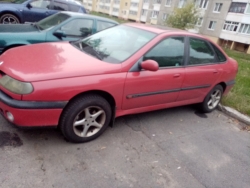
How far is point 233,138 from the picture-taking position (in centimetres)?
371

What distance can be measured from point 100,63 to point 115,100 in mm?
533

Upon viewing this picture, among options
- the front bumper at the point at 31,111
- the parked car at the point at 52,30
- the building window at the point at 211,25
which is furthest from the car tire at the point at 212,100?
the building window at the point at 211,25

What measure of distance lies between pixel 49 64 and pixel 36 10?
6.74 meters

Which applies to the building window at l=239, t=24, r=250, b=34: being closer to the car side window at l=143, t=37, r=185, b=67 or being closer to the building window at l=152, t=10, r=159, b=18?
the building window at l=152, t=10, r=159, b=18

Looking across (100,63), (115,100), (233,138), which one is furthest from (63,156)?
(233,138)

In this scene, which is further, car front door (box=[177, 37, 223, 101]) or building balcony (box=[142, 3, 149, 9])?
building balcony (box=[142, 3, 149, 9])

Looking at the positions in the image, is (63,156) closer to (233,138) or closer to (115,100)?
(115,100)

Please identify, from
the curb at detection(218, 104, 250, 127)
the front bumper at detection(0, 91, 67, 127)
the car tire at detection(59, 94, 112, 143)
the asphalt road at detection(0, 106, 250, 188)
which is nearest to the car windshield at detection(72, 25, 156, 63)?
the car tire at detection(59, 94, 112, 143)

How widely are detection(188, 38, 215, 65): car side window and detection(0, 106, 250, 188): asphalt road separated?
3.89ft

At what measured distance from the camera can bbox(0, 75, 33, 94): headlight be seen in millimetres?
2348

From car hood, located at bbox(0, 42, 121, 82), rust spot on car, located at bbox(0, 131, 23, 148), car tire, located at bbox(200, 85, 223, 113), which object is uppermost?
car hood, located at bbox(0, 42, 121, 82)

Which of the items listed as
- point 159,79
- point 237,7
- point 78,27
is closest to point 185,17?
point 237,7

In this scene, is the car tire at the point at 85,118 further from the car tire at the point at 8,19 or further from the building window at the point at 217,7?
the building window at the point at 217,7

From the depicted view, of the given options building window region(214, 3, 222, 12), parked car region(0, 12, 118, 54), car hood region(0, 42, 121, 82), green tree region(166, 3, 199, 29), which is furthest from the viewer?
building window region(214, 3, 222, 12)
